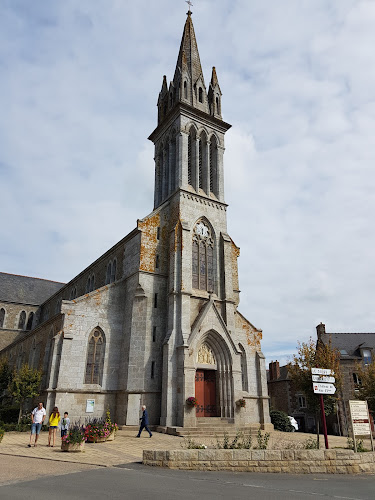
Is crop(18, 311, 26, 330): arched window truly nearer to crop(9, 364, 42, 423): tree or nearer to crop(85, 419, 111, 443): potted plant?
crop(9, 364, 42, 423): tree

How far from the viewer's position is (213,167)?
31422mm

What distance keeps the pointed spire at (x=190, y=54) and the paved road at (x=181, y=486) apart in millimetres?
30278

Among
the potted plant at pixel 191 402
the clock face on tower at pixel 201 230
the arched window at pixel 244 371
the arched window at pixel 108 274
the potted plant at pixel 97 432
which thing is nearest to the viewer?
the potted plant at pixel 97 432

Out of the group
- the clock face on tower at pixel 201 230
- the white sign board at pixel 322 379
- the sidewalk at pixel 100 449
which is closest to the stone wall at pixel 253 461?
the sidewalk at pixel 100 449

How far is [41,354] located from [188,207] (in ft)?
53.0

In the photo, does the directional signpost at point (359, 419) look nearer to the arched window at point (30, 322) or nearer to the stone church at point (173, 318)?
the stone church at point (173, 318)

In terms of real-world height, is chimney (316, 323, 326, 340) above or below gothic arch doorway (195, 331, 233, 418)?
above

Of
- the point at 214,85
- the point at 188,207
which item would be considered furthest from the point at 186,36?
the point at 188,207

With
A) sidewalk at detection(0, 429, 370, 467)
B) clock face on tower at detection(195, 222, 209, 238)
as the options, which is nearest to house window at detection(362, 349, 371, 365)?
clock face on tower at detection(195, 222, 209, 238)

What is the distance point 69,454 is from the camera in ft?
42.8

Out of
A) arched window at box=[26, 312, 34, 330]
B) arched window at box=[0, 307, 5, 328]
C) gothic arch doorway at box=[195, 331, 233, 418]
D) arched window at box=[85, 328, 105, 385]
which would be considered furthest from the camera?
arched window at box=[26, 312, 34, 330]

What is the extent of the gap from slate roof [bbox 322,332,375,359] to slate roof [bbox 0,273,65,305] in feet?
122

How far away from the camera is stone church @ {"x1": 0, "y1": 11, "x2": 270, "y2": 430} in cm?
2238

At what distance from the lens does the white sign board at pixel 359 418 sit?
45.4ft
